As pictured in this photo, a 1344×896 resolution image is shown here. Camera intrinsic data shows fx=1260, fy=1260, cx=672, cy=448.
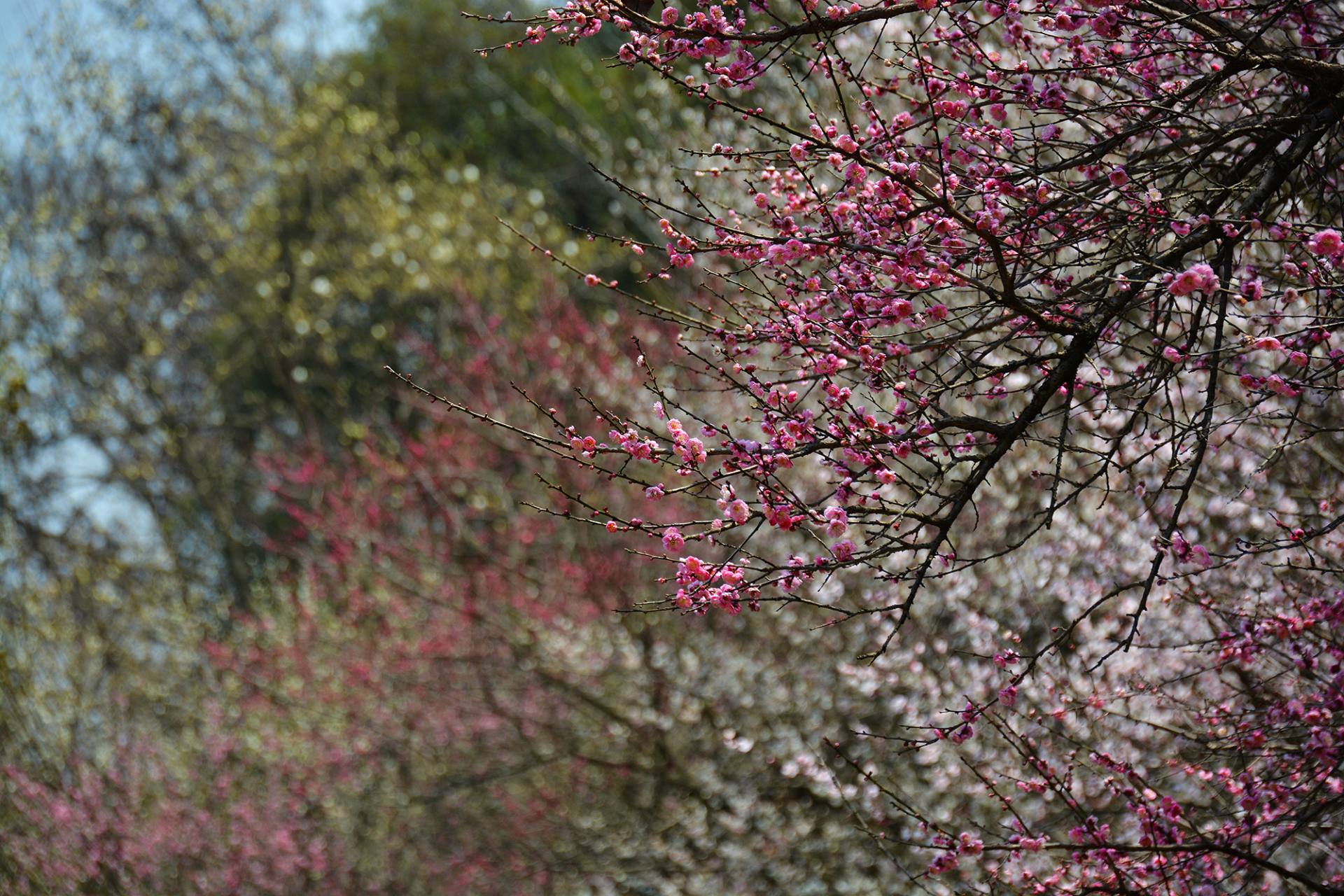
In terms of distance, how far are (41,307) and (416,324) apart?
197 inches

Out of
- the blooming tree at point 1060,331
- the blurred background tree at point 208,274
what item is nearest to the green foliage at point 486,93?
the blurred background tree at point 208,274

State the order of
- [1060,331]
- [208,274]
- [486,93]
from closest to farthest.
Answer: [1060,331]
[208,274]
[486,93]

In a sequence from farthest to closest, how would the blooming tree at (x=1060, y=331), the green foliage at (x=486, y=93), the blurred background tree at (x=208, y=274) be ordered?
the green foliage at (x=486, y=93), the blurred background tree at (x=208, y=274), the blooming tree at (x=1060, y=331)

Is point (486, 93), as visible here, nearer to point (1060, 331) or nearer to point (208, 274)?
point (208, 274)

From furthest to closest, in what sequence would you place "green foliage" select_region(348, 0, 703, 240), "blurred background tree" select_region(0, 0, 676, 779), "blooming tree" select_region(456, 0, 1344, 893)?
"green foliage" select_region(348, 0, 703, 240), "blurred background tree" select_region(0, 0, 676, 779), "blooming tree" select_region(456, 0, 1344, 893)

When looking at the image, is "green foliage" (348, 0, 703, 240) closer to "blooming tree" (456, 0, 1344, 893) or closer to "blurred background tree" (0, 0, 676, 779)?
"blurred background tree" (0, 0, 676, 779)

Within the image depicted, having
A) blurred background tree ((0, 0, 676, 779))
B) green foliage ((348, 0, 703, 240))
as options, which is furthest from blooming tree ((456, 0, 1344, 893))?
green foliage ((348, 0, 703, 240))

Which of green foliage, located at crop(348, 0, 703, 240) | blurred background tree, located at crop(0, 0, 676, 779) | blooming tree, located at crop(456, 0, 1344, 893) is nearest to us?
blooming tree, located at crop(456, 0, 1344, 893)

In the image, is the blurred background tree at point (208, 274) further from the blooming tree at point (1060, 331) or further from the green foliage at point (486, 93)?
the blooming tree at point (1060, 331)

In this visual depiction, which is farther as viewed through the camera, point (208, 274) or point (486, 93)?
point (486, 93)

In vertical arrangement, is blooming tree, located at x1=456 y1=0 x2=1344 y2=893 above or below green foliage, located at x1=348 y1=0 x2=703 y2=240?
below

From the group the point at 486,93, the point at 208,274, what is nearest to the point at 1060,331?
the point at 208,274

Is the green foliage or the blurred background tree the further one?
the green foliage

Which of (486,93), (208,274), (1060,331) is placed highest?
(486,93)
